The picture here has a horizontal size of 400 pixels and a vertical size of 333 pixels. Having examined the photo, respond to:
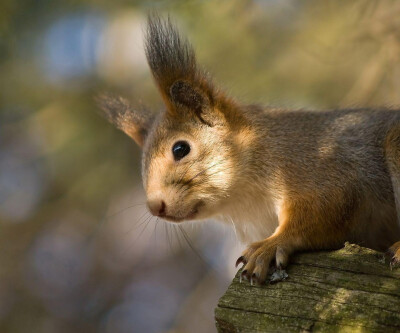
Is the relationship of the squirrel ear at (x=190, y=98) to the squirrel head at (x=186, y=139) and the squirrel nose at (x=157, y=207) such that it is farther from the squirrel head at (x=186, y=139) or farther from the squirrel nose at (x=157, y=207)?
the squirrel nose at (x=157, y=207)

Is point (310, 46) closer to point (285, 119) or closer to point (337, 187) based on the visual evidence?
point (285, 119)

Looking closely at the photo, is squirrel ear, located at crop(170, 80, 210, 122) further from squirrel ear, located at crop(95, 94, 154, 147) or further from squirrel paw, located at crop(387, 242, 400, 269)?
squirrel paw, located at crop(387, 242, 400, 269)

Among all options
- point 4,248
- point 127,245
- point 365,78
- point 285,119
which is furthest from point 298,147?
point 4,248

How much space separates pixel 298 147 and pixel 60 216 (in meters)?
2.46

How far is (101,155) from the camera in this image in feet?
15.3

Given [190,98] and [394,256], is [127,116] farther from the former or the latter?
[394,256]

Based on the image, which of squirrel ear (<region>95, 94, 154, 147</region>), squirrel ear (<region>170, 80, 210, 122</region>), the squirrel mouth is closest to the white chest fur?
the squirrel mouth

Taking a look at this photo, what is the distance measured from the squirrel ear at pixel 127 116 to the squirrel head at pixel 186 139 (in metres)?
0.20

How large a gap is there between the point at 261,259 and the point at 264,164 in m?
0.68

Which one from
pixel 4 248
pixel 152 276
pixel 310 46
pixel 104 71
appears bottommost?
pixel 152 276

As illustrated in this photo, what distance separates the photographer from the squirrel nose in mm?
2336

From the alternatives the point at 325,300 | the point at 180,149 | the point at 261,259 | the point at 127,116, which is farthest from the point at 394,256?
the point at 127,116

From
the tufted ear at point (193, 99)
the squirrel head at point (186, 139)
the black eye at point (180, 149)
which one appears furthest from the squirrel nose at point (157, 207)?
the tufted ear at point (193, 99)

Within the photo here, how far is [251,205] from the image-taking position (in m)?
2.60
